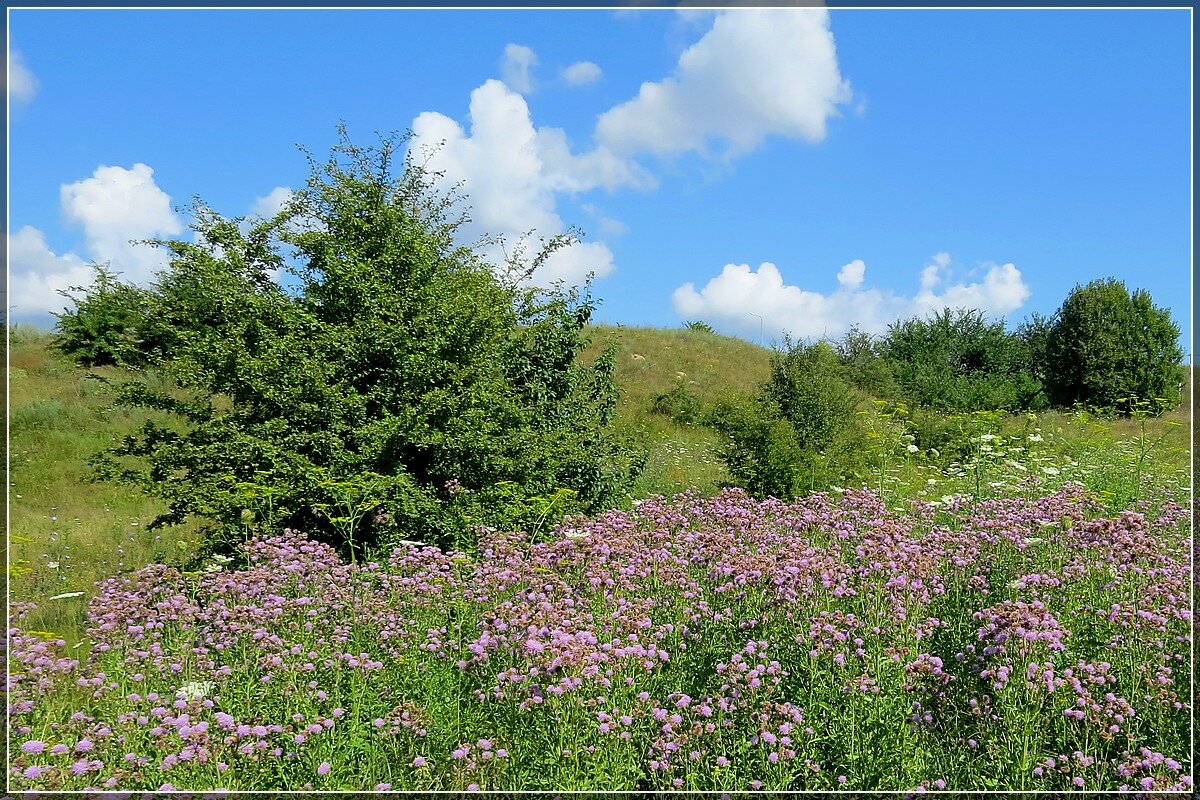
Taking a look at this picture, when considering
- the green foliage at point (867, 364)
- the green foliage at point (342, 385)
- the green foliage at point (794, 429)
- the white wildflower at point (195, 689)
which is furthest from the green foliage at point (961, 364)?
the white wildflower at point (195, 689)

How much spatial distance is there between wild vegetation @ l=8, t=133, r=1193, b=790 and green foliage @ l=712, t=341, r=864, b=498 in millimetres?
56

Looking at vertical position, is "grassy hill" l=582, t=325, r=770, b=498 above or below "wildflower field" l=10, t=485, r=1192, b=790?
above

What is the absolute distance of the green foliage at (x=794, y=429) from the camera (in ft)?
31.9

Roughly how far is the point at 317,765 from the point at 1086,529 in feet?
14.9

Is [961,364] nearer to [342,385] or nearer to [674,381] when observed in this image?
[674,381]

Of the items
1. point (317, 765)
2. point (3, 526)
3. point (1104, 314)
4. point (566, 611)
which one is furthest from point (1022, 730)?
point (1104, 314)

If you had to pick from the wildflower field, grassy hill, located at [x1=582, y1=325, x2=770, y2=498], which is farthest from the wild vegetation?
grassy hill, located at [x1=582, y1=325, x2=770, y2=498]

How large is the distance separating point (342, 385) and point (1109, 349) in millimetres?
20978

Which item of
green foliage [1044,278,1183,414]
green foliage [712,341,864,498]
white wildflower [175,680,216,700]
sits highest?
green foliage [1044,278,1183,414]

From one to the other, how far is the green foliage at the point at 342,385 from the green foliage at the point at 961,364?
1474 centimetres

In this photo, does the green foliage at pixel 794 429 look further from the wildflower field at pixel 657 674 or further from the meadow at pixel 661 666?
the wildflower field at pixel 657 674

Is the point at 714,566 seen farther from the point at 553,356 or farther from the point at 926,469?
the point at 926,469

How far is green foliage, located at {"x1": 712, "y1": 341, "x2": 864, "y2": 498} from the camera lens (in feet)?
31.9

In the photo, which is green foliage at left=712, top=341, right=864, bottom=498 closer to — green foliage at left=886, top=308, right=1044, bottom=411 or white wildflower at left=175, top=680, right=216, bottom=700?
white wildflower at left=175, top=680, right=216, bottom=700
